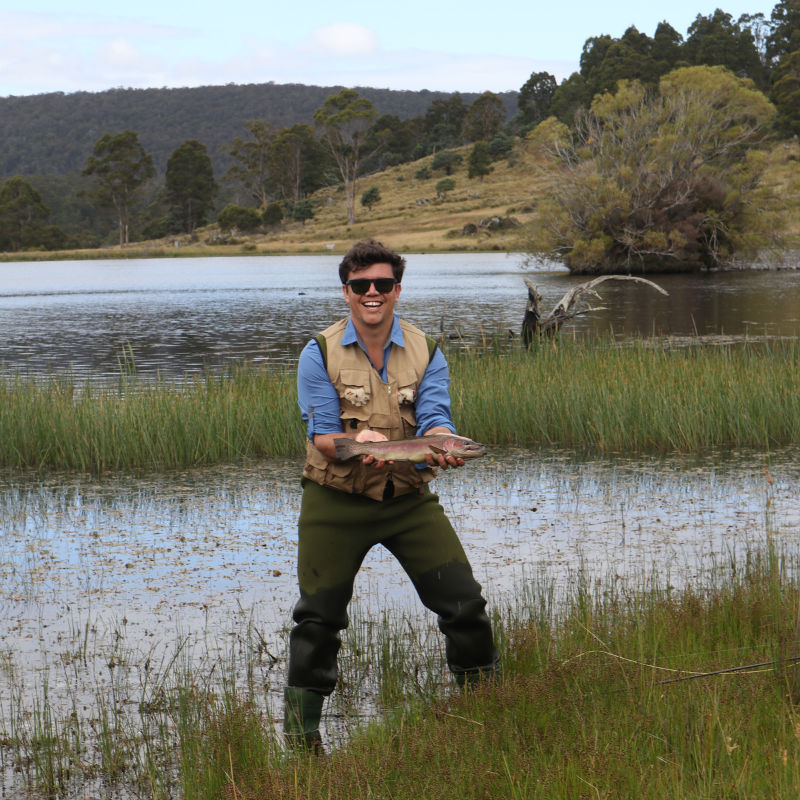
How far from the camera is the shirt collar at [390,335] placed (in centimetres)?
380

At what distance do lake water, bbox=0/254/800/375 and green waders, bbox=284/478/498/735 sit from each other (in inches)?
380

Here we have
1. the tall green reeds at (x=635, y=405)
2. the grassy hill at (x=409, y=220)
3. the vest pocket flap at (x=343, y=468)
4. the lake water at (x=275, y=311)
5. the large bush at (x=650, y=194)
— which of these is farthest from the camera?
the grassy hill at (x=409, y=220)

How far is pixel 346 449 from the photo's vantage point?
3.56m

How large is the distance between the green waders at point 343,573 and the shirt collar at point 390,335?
23.8 inches

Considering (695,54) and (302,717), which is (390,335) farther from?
(695,54)

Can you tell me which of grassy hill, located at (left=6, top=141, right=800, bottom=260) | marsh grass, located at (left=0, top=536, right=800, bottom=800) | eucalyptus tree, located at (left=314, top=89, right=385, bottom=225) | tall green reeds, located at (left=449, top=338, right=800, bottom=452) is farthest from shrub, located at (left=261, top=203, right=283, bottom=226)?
marsh grass, located at (left=0, top=536, right=800, bottom=800)

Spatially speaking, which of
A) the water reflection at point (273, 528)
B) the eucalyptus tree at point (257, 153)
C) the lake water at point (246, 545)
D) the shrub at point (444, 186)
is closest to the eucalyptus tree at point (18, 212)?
the eucalyptus tree at point (257, 153)

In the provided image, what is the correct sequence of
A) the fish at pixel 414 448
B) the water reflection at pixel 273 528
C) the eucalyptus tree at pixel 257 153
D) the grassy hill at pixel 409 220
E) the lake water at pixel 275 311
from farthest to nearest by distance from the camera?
the eucalyptus tree at pixel 257 153, the grassy hill at pixel 409 220, the lake water at pixel 275 311, the water reflection at pixel 273 528, the fish at pixel 414 448

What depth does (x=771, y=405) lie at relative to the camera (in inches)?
400

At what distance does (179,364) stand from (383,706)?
51.5ft

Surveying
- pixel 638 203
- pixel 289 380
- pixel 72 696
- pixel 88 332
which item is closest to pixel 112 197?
pixel 638 203

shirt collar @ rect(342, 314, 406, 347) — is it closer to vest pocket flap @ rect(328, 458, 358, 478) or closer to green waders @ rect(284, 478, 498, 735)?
vest pocket flap @ rect(328, 458, 358, 478)

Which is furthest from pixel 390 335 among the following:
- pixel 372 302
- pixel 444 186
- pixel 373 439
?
pixel 444 186

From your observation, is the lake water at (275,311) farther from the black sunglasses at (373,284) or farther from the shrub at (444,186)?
the shrub at (444,186)
